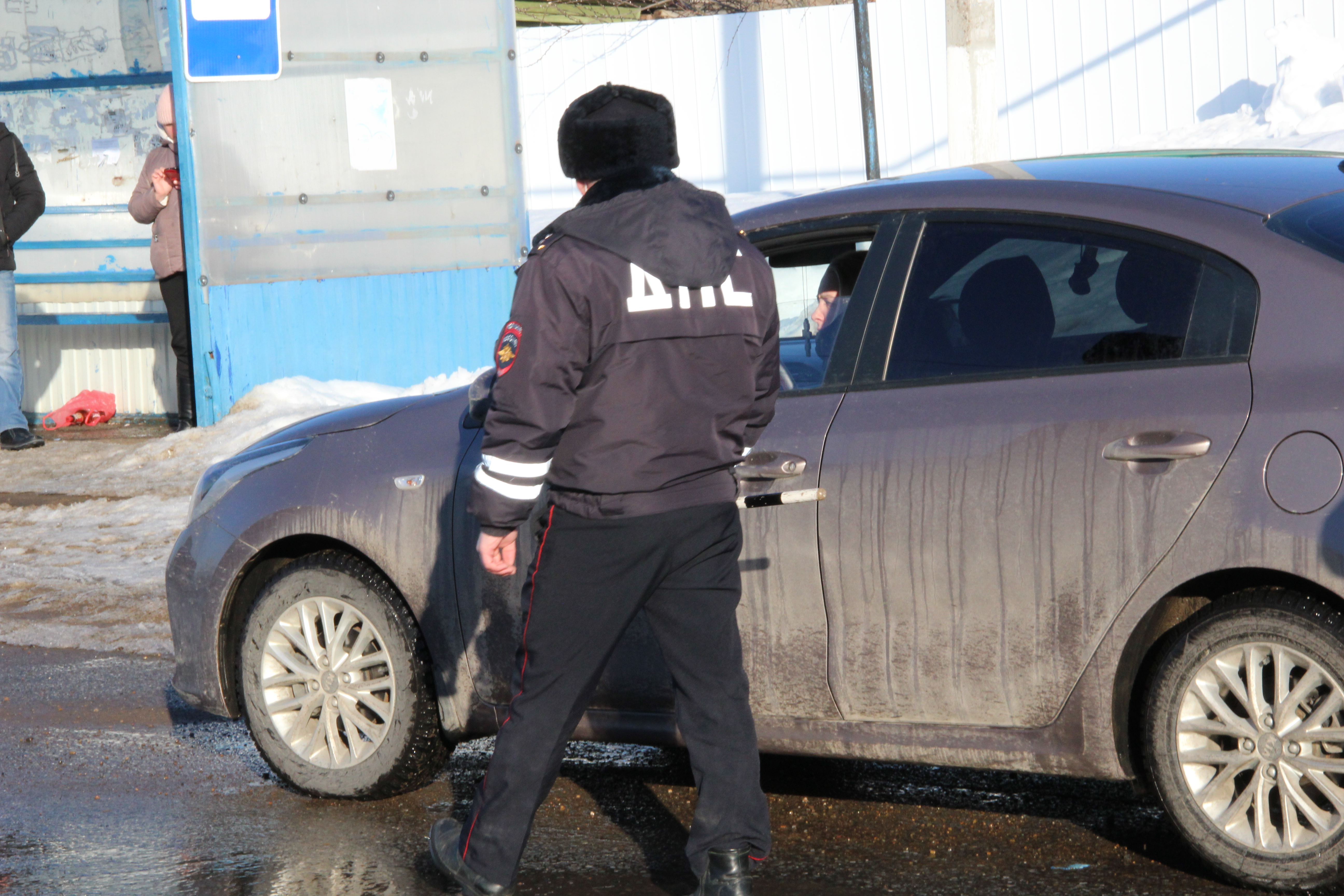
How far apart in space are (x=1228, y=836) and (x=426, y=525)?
212 centimetres

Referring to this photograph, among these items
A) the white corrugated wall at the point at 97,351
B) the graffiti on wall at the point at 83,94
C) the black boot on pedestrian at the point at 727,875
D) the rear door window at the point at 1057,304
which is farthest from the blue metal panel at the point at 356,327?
the black boot on pedestrian at the point at 727,875

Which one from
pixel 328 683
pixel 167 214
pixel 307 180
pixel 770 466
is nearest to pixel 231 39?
pixel 307 180

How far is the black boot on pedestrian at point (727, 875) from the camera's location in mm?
3254

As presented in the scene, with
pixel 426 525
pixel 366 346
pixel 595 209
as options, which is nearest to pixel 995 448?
pixel 595 209

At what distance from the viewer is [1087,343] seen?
3498mm

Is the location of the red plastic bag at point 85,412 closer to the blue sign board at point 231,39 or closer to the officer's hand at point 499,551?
the blue sign board at point 231,39

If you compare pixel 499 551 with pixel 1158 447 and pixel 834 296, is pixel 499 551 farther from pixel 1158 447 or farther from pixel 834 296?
pixel 1158 447

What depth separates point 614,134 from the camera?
3076 millimetres

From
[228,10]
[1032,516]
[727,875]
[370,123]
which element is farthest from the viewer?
[370,123]

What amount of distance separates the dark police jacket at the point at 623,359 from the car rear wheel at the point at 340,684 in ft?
4.05

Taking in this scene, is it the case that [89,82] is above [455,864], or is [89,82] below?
above

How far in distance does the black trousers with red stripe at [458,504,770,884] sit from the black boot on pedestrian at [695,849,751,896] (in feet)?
0.05

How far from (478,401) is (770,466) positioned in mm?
794

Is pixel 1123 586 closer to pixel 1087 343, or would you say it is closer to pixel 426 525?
pixel 1087 343
